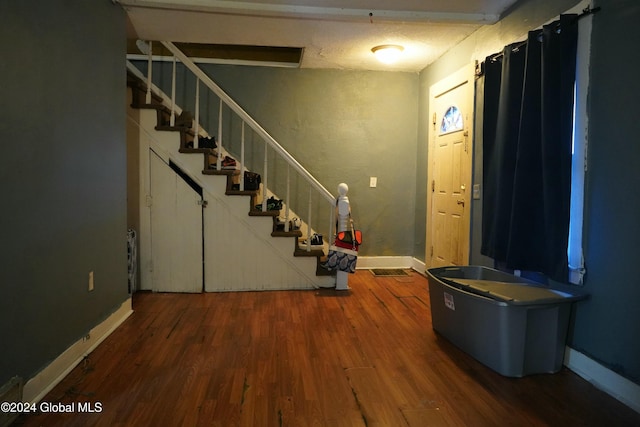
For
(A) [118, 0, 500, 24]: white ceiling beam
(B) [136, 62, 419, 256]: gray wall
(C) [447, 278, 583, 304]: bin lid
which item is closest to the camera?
(C) [447, 278, 583, 304]: bin lid

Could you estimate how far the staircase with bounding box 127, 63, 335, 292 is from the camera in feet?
12.5

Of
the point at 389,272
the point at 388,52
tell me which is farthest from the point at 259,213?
the point at 388,52

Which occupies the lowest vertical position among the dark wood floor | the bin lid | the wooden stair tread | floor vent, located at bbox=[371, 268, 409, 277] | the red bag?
the dark wood floor

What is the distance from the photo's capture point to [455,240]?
3.91m

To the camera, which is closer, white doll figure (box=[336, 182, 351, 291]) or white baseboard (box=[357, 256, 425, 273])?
white doll figure (box=[336, 182, 351, 291])

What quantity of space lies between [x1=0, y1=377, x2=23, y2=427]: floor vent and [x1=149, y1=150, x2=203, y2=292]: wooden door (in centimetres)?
212

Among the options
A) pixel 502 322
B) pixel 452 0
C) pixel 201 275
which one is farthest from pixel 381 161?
pixel 502 322

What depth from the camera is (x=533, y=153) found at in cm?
254

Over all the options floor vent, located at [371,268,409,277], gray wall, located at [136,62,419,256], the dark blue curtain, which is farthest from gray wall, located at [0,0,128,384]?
floor vent, located at [371,268,409,277]

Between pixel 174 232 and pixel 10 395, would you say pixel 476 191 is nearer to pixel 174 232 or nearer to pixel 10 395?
pixel 174 232

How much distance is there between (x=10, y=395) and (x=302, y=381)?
1.33 m

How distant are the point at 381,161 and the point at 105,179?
3.22 meters

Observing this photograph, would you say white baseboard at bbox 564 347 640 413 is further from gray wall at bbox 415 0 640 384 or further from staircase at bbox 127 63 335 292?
staircase at bbox 127 63 335 292

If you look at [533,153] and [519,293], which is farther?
[533,153]
